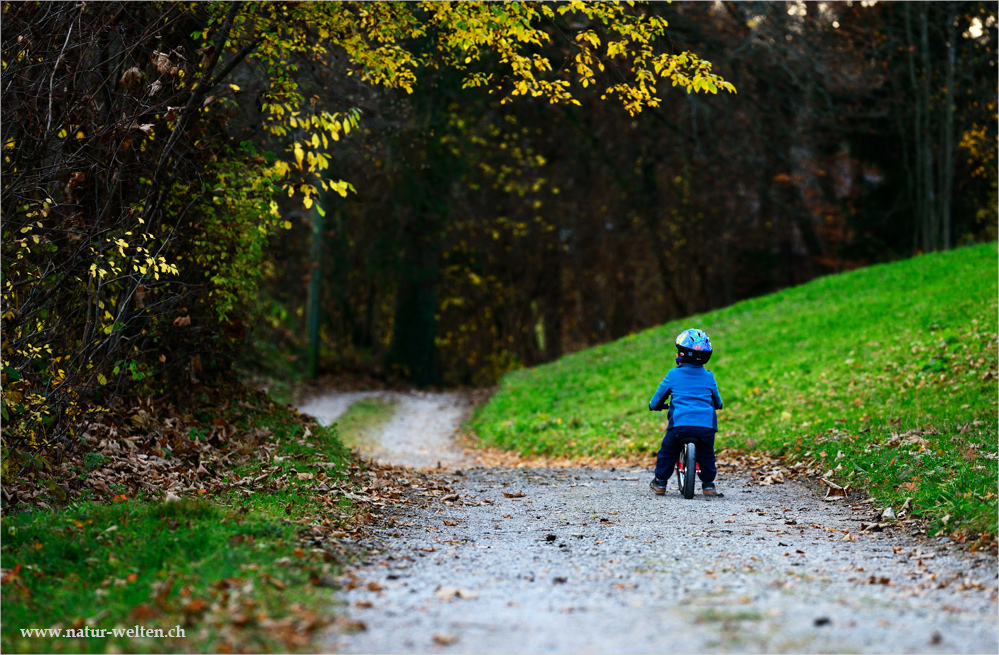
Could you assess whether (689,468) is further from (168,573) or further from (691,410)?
(168,573)

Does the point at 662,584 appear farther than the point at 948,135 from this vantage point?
No

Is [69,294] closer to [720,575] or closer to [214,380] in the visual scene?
[214,380]

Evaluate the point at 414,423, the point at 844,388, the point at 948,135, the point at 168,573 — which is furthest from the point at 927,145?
the point at 168,573

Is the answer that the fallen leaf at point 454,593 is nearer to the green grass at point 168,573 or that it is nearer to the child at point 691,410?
the green grass at point 168,573

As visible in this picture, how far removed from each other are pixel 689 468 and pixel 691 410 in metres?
0.58

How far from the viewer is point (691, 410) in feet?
28.2

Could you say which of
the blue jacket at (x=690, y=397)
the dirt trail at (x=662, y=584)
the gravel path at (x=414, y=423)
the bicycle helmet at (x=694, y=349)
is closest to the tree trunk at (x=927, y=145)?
the gravel path at (x=414, y=423)

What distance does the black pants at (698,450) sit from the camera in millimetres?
8531

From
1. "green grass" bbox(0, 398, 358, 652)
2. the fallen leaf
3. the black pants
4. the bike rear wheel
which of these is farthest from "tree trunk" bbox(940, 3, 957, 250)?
the fallen leaf

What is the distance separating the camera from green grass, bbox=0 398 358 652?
13.4 feet

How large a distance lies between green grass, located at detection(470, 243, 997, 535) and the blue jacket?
1.58m

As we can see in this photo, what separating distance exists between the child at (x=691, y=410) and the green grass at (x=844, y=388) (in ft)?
4.79

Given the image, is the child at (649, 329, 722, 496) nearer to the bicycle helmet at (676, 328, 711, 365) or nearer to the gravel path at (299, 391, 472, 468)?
the bicycle helmet at (676, 328, 711, 365)

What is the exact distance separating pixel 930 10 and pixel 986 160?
15.9 ft
